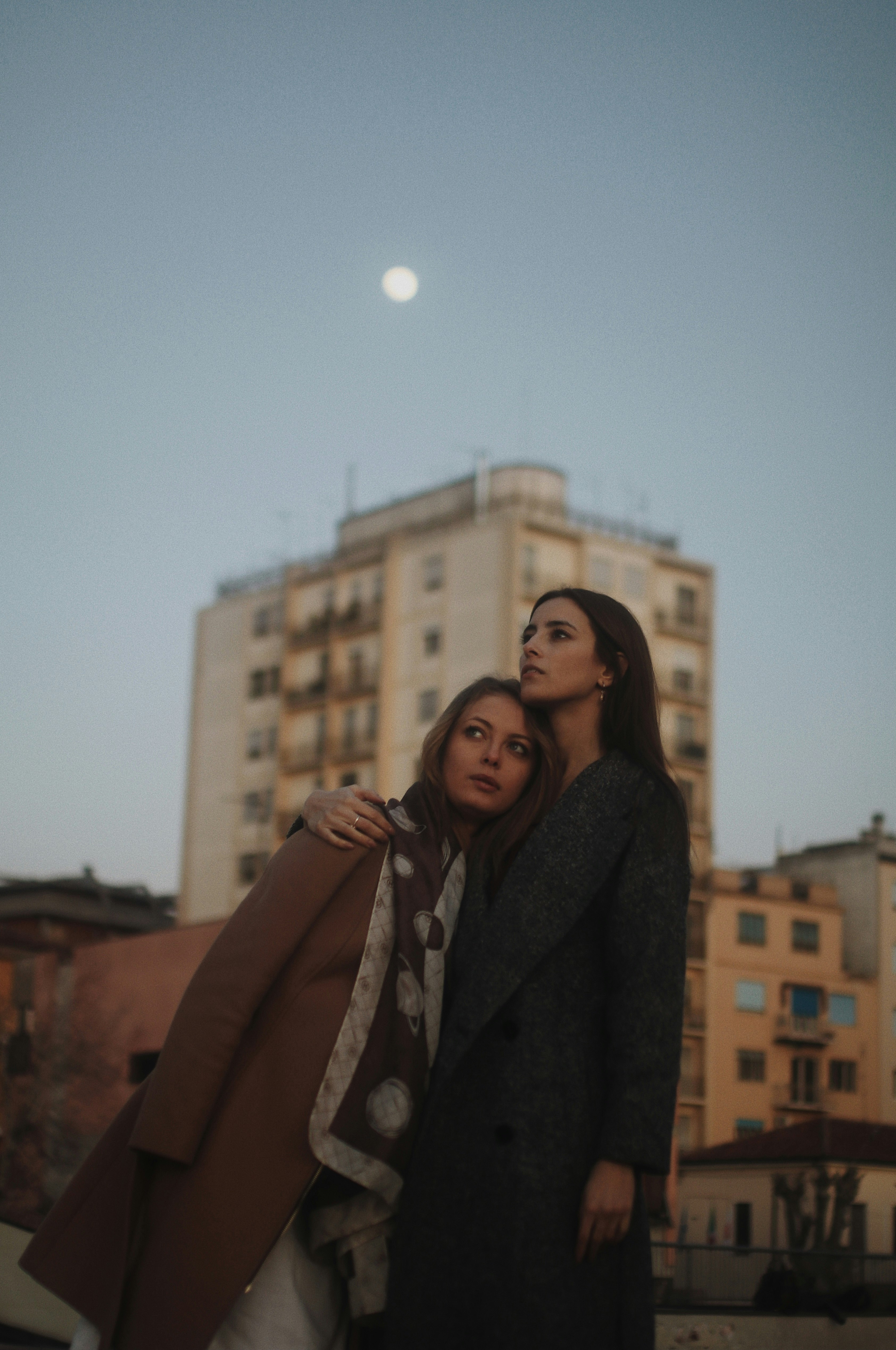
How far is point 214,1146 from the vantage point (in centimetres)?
309

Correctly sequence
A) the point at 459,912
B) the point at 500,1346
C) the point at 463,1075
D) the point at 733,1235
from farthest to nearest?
1. the point at 733,1235
2. the point at 459,912
3. the point at 463,1075
4. the point at 500,1346

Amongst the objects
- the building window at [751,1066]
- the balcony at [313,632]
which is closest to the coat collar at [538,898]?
the building window at [751,1066]

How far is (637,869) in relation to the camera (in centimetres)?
323

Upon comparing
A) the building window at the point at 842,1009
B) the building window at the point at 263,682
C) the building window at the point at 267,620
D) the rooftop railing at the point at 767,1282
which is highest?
the building window at the point at 267,620

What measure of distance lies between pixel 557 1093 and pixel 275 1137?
59 centimetres

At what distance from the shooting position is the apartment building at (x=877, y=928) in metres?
53.3

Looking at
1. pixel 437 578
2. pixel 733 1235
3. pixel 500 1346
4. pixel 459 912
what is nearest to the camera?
pixel 500 1346

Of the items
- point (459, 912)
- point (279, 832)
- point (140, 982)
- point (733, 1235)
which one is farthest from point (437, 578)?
point (459, 912)

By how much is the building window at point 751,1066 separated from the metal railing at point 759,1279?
38.4 metres

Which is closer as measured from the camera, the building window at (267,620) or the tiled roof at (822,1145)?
the tiled roof at (822,1145)

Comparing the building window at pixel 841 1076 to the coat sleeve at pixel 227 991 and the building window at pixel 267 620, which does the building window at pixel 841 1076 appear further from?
the coat sleeve at pixel 227 991

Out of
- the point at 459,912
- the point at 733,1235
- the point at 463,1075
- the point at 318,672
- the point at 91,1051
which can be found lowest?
the point at 733,1235

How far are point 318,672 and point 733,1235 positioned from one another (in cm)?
2249

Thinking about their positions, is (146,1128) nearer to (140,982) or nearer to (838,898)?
(140,982)
